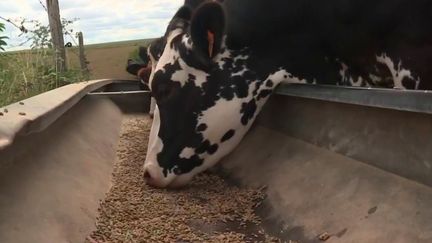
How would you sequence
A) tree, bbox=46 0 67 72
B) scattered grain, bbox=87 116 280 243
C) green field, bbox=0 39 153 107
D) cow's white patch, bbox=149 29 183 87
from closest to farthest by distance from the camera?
scattered grain, bbox=87 116 280 243
cow's white patch, bbox=149 29 183 87
green field, bbox=0 39 153 107
tree, bbox=46 0 67 72

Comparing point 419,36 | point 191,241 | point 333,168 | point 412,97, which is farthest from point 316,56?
point 412,97

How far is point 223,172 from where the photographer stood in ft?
8.90

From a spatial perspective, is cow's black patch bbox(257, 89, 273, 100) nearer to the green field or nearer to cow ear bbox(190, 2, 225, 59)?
cow ear bbox(190, 2, 225, 59)

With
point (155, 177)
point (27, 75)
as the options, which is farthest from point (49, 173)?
point (27, 75)

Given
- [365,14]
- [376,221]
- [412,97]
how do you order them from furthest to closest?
[365,14] → [376,221] → [412,97]

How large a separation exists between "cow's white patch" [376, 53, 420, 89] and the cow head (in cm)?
47

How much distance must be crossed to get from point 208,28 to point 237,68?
23 cm

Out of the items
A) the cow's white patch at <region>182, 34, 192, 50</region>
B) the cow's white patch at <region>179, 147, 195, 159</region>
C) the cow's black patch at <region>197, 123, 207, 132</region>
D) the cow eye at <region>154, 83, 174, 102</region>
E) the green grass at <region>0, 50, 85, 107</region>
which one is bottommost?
the green grass at <region>0, 50, 85, 107</region>

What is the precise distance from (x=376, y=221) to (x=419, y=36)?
3.32ft

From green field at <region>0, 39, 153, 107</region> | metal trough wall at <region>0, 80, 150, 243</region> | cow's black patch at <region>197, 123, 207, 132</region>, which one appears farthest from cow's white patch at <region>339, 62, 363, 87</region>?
green field at <region>0, 39, 153, 107</region>

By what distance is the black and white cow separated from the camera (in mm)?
2428

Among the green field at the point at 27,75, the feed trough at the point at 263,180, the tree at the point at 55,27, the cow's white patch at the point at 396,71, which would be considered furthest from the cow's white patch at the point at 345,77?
the tree at the point at 55,27

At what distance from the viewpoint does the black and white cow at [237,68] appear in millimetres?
2428

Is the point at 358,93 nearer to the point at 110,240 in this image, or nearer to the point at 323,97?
the point at 323,97
